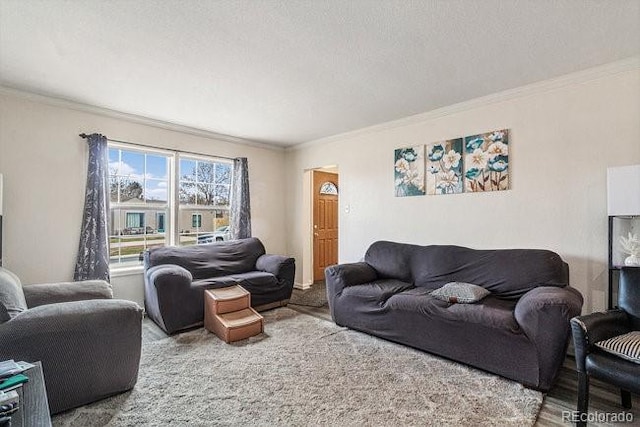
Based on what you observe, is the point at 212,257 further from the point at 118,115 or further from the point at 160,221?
the point at 118,115

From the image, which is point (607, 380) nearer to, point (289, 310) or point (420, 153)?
point (420, 153)

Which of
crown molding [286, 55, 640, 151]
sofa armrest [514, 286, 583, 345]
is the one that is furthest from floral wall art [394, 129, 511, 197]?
sofa armrest [514, 286, 583, 345]

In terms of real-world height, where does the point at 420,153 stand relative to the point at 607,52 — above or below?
below

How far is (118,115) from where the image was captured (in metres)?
3.78

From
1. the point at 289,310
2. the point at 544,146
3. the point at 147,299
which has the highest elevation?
the point at 544,146

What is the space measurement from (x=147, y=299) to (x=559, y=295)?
410cm

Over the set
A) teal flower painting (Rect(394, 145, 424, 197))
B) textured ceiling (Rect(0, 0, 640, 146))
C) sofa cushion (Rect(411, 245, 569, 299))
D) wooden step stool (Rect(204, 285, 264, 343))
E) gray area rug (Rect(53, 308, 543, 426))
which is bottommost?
gray area rug (Rect(53, 308, 543, 426))

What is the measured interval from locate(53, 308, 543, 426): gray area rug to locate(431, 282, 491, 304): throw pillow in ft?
1.71

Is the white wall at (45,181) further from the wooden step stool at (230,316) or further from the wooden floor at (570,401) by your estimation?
the wooden floor at (570,401)

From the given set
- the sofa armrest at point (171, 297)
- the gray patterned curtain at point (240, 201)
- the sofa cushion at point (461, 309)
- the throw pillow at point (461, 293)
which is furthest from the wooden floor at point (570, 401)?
the gray patterned curtain at point (240, 201)

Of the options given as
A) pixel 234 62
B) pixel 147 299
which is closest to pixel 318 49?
pixel 234 62

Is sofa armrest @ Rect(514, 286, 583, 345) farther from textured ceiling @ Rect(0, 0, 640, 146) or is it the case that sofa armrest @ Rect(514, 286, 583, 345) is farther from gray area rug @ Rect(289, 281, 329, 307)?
gray area rug @ Rect(289, 281, 329, 307)

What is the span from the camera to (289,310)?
417 centimetres

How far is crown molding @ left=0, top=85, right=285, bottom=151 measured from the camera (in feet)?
10.4
